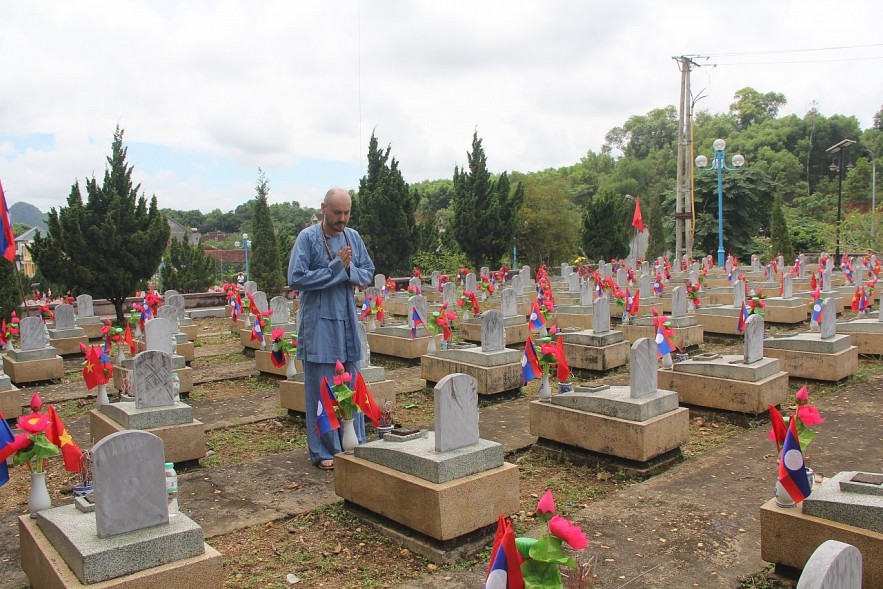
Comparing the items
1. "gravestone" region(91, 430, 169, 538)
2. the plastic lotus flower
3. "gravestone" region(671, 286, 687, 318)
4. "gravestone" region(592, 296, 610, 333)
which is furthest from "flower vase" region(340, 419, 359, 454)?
"gravestone" region(671, 286, 687, 318)

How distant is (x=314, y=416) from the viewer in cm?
588

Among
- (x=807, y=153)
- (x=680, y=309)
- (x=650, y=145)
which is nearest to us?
(x=680, y=309)

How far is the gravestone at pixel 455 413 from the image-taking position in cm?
429

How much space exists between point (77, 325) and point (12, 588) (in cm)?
1179

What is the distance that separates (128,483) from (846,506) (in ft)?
12.2

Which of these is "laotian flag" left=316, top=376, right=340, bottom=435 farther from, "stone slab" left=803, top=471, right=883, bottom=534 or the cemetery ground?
"stone slab" left=803, top=471, right=883, bottom=534

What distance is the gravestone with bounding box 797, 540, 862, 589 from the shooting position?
79.6 inches

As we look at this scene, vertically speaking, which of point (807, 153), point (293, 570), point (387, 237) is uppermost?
Result: point (807, 153)

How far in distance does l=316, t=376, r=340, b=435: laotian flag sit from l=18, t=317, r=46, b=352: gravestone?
711 cm

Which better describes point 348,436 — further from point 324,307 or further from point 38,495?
point 38,495

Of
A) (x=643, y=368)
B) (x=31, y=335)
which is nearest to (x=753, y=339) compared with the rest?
(x=643, y=368)

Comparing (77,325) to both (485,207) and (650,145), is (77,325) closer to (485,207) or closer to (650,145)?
(485,207)

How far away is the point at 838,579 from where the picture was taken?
6.83 feet

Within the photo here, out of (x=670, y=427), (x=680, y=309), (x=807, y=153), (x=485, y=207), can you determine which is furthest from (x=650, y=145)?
(x=670, y=427)
